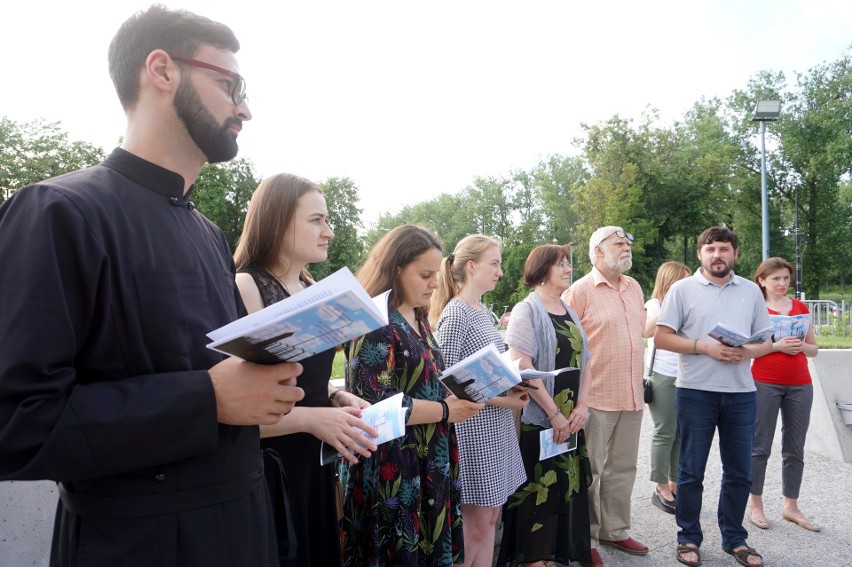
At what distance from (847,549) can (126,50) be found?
5.44 m

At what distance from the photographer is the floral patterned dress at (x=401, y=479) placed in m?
2.84

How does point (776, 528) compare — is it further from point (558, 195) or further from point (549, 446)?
point (558, 195)

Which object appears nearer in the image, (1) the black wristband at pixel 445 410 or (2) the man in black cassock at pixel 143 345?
(2) the man in black cassock at pixel 143 345

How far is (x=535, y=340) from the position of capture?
165 inches

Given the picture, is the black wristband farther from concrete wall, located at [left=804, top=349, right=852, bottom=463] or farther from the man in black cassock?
concrete wall, located at [left=804, top=349, right=852, bottom=463]

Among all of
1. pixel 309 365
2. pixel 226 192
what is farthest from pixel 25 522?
pixel 226 192

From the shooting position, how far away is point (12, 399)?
3.78 feet

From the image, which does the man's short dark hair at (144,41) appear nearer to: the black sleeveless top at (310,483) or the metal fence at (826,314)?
the black sleeveless top at (310,483)

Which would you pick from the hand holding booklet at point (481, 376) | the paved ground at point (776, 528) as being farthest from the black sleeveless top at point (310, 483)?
the paved ground at point (776, 528)

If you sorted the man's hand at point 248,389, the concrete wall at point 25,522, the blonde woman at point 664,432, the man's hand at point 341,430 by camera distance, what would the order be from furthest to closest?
the blonde woman at point 664,432 → the concrete wall at point 25,522 → the man's hand at point 341,430 → the man's hand at point 248,389

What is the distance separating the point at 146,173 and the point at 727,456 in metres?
4.32

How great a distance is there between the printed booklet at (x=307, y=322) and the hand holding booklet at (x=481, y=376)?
1595mm

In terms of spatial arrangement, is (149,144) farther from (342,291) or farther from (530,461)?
(530,461)

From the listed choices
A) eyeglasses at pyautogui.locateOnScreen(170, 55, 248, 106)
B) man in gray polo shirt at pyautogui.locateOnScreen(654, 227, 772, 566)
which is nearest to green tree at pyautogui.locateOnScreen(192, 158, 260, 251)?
man in gray polo shirt at pyautogui.locateOnScreen(654, 227, 772, 566)
